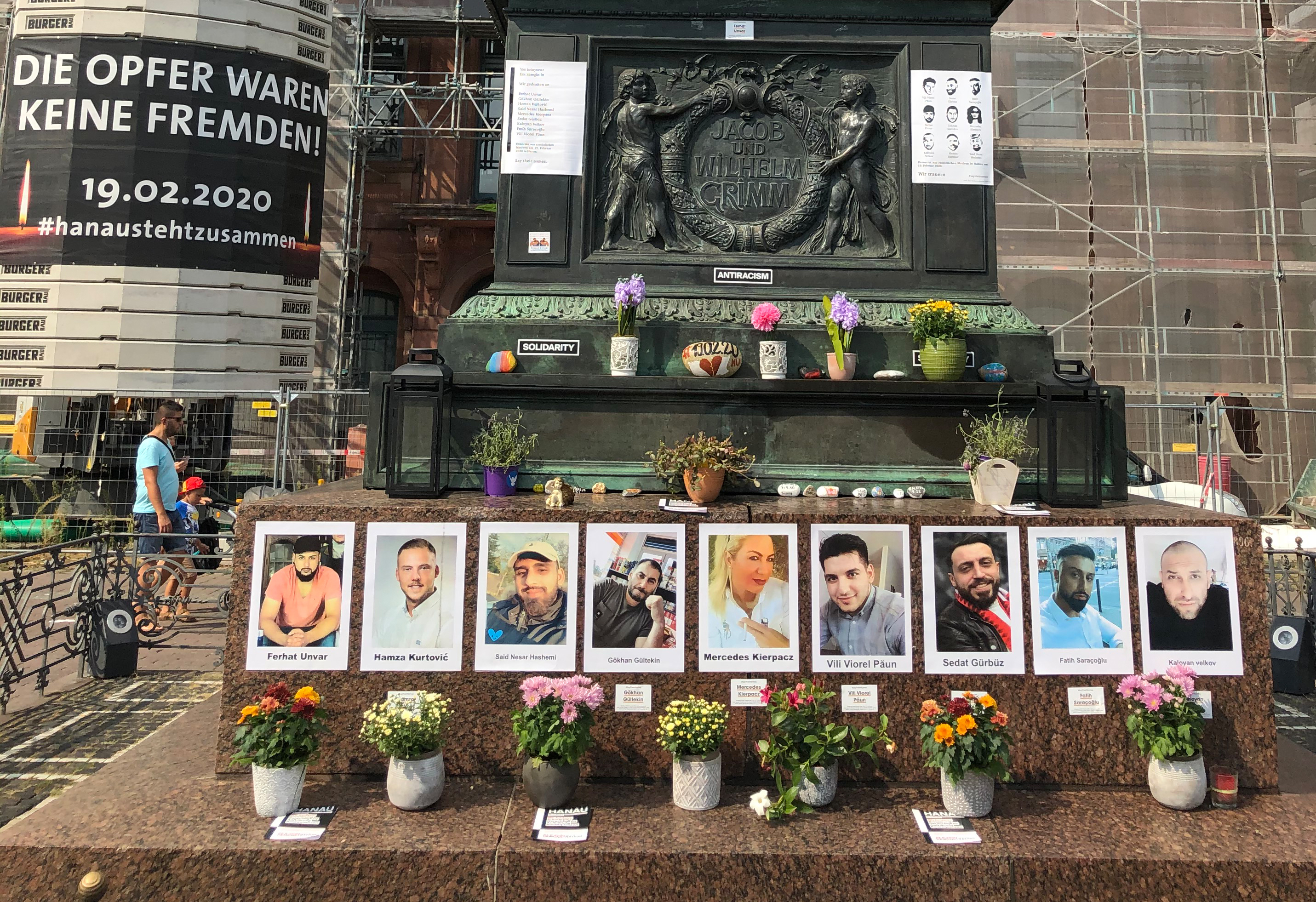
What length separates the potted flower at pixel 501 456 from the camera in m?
4.98

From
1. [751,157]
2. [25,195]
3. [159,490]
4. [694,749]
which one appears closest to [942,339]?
[751,157]

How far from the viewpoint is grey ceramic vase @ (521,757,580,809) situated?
3805 millimetres

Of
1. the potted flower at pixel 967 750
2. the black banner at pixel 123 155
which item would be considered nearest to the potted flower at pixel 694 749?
the potted flower at pixel 967 750

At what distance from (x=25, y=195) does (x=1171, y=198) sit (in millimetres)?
21045

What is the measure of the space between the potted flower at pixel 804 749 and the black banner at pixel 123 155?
49.7ft

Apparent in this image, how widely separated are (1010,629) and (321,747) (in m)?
3.39

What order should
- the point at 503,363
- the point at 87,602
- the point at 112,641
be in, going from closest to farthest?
1. the point at 503,363
2. the point at 112,641
3. the point at 87,602

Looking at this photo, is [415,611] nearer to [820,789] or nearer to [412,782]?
[412,782]

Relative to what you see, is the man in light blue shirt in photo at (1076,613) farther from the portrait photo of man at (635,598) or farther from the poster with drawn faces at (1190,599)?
the portrait photo of man at (635,598)

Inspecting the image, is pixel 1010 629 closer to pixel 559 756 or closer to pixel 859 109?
pixel 559 756

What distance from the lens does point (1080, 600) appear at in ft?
13.9

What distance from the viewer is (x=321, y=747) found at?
416cm

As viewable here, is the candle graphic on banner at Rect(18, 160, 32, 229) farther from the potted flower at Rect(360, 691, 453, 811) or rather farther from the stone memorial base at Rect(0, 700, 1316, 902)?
the potted flower at Rect(360, 691, 453, 811)

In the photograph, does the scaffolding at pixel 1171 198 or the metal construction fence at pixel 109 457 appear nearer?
the metal construction fence at pixel 109 457
